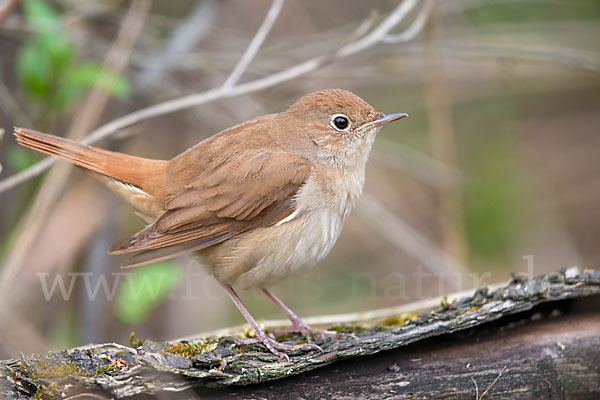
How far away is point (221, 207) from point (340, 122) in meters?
1.02

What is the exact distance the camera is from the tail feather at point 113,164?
388 centimetres

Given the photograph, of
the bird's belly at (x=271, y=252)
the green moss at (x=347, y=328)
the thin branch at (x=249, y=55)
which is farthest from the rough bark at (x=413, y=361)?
the thin branch at (x=249, y=55)

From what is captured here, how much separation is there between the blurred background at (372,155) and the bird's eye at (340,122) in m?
0.40

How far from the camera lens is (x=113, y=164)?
402 centimetres

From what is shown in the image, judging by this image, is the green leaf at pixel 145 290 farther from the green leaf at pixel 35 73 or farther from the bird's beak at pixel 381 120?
the bird's beak at pixel 381 120

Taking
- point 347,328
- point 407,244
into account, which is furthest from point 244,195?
point 407,244

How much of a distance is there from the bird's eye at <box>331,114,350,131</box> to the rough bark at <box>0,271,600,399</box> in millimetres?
1396

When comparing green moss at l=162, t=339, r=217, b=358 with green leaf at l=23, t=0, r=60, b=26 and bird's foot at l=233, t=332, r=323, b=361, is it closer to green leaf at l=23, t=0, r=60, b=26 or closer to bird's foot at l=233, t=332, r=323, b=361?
bird's foot at l=233, t=332, r=323, b=361

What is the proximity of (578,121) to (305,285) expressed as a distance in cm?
387

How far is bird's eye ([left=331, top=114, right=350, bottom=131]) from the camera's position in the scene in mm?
4270

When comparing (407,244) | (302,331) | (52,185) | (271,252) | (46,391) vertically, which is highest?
(52,185)

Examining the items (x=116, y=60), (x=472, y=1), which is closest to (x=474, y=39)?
(x=472, y=1)

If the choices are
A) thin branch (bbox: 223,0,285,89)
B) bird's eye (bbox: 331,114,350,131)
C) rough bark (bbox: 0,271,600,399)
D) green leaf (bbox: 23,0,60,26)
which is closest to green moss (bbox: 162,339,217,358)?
rough bark (bbox: 0,271,600,399)

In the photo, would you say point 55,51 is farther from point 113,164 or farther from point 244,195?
point 244,195
